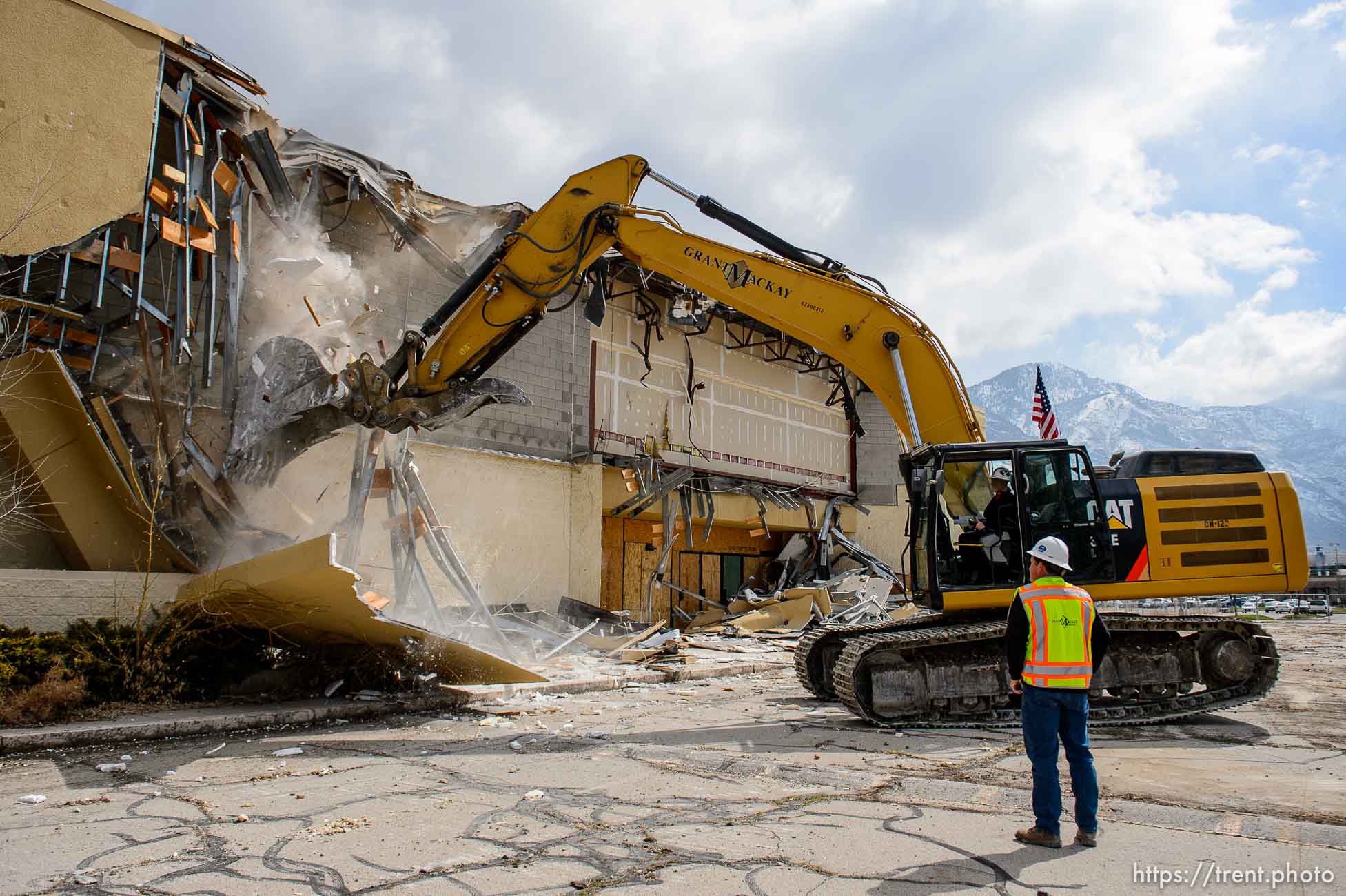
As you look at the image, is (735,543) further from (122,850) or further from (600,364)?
(122,850)

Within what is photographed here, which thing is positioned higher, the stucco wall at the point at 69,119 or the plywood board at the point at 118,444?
the stucco wall at the point at 69,119

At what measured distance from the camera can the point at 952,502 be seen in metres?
8.06

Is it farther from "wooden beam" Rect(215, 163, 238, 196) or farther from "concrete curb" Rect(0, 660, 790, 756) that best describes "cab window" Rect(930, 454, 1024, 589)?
"wooden beam" Rect(215, 163, 238, 196)

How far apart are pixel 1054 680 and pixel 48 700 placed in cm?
716

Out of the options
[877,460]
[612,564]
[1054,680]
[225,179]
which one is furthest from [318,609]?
[877,460]

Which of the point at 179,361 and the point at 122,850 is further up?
the point at 179,361

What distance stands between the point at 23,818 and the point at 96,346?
590 cm

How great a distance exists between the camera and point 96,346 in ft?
29.0

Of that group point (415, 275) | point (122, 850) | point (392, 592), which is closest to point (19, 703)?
point (122, 850)

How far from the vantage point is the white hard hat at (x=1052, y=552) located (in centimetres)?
461

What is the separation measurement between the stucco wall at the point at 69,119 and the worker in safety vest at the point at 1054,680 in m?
9.19

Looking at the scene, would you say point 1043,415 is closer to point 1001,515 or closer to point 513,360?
point 513,360

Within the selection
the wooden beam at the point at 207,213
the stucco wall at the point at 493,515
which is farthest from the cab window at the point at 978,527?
the wooden beam at the point at 207,213

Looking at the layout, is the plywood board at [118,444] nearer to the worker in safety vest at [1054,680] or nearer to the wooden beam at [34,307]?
the wooden beam at [34,307]
